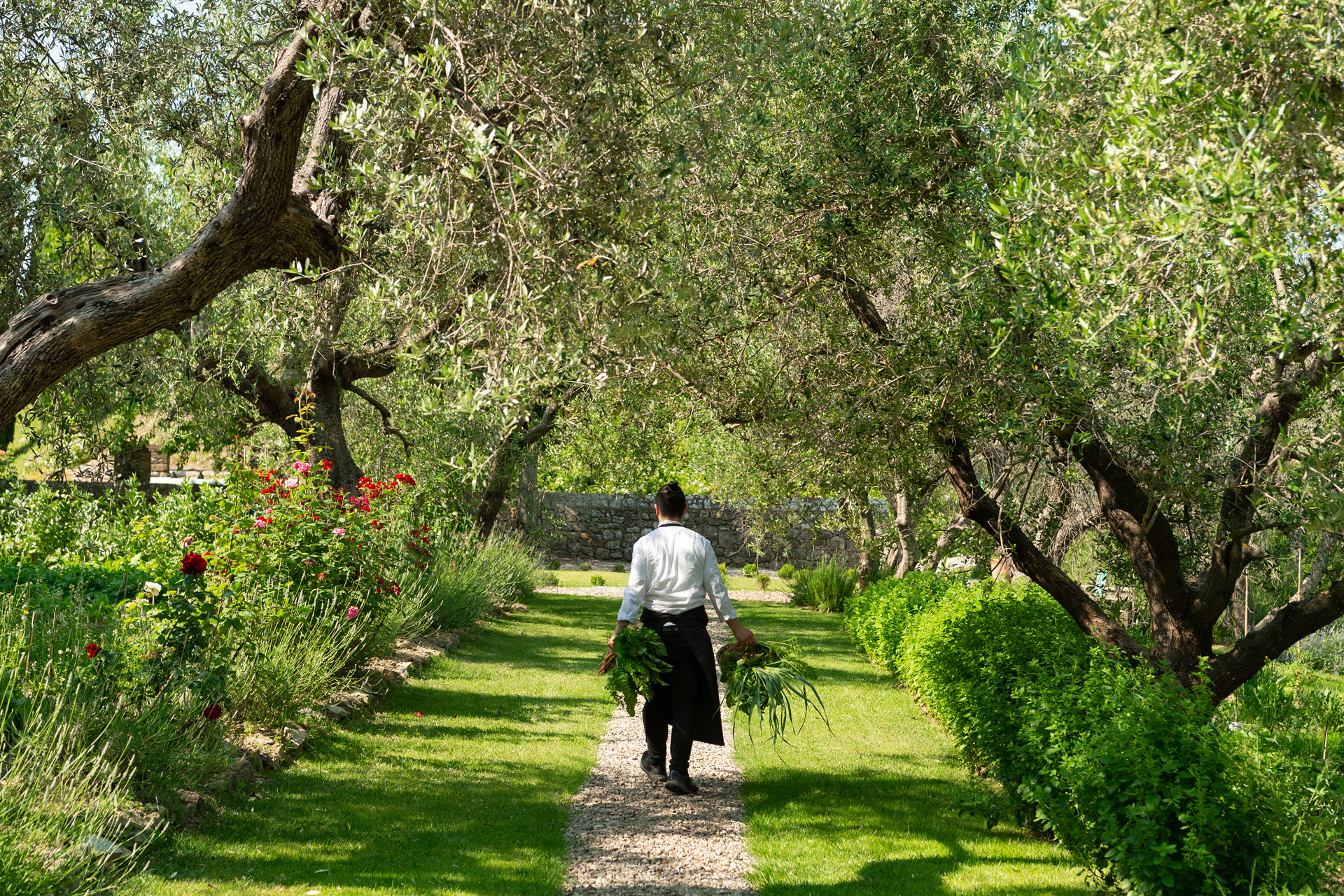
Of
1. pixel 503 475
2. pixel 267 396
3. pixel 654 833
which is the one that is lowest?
pixel 654 833

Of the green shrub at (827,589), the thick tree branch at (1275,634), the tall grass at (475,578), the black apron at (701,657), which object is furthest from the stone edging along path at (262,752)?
the green shrub at (827,589)

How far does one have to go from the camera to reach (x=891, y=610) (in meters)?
11.4

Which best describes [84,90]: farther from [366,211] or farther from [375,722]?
[375,722]

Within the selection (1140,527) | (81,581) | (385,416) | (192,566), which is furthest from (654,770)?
(385,416)

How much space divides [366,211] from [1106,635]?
6436 mm

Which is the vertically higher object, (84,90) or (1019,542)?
(84,90)

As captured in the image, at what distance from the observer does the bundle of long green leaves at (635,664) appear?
6047 millimetres

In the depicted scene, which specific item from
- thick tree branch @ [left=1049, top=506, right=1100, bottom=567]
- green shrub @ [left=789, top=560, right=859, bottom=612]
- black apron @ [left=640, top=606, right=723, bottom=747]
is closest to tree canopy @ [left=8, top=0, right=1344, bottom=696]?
black apron @ [left=640, top=606, right=723, bottom=747]

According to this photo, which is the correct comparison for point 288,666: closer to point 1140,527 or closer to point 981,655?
point 981,655

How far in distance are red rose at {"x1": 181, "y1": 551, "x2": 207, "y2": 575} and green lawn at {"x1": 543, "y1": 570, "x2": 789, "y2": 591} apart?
16.3m

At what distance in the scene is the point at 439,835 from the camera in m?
5.37

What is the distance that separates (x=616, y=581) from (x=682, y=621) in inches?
677

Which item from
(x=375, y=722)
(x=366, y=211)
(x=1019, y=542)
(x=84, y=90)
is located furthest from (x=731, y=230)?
(x=84, y=90)

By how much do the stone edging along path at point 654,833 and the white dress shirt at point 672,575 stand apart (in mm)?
1194
